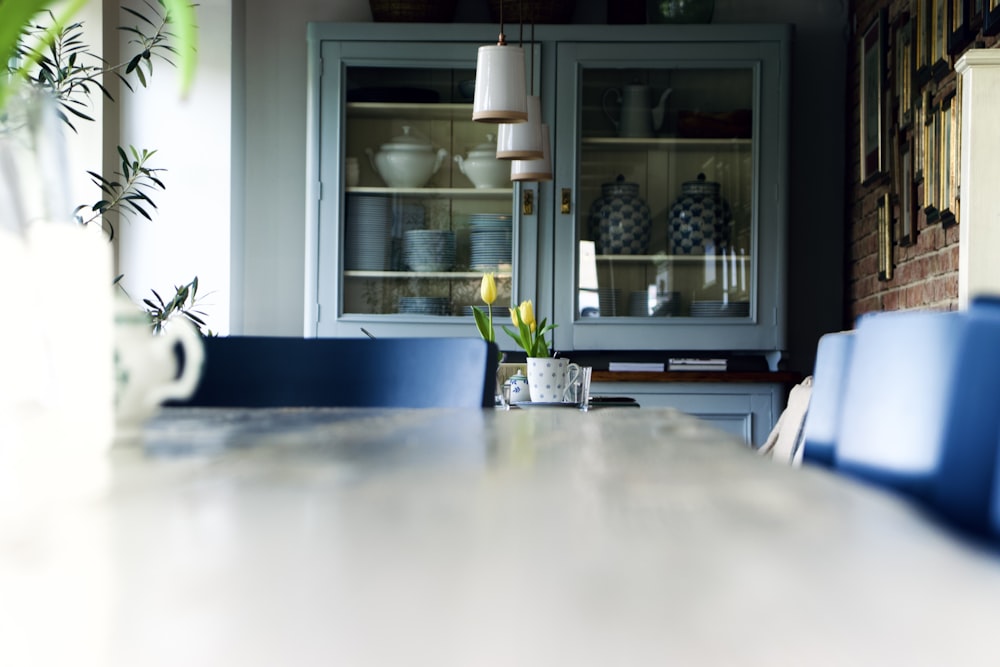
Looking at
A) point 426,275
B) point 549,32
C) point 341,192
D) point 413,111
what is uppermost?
point 549,32

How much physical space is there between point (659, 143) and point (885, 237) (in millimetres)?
1007

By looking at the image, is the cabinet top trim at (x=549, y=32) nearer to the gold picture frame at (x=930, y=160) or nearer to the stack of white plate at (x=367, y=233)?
the stack of white plate at (x=367, y=233)

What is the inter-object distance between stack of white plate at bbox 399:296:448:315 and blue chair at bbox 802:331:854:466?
114 inches

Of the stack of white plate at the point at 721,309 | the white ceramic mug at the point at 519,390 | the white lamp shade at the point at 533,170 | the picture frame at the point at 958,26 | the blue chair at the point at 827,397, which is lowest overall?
the white ceramic mug at the point at 519,390

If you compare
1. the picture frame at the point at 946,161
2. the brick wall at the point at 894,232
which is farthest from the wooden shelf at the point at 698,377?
the picture frame at the point at 946,161

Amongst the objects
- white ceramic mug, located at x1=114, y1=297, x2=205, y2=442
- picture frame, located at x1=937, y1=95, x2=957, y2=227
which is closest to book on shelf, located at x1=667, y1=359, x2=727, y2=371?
picture frame, located at x1=937, y1=95, x2=957, y2=227

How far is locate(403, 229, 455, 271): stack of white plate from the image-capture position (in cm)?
416

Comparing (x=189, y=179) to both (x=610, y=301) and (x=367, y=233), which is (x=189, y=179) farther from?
(x=610, y=301)

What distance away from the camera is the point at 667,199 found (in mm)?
4160

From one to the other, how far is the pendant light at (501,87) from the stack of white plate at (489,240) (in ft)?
4.95

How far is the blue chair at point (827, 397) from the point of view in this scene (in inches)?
45.7

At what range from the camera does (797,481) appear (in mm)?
367

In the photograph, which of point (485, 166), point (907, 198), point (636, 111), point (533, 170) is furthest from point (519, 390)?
point (636, 111)

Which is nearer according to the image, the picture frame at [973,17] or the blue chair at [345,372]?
the blue chair at [345,372]
